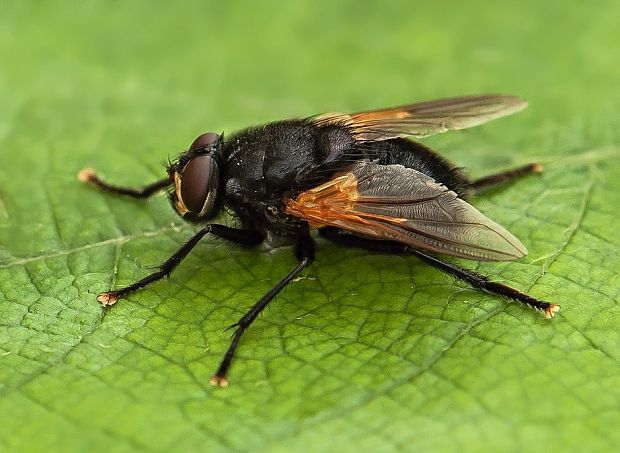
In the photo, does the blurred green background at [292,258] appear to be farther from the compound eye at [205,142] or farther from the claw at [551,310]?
the compound eye at [205,142]

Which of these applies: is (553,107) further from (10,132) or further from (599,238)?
(10,132)

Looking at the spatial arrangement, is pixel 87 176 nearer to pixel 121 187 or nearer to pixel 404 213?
pixel 121 187

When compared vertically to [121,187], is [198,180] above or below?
above

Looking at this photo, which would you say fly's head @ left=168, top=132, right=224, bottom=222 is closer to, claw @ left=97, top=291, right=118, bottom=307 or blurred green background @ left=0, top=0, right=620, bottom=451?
blurred green background @ left=0, top=0, right=620, bottom=451

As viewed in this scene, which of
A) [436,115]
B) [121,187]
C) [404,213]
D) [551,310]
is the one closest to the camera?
[551,310]

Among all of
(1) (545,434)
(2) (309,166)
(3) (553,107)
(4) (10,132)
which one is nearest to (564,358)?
(1) (545,434)

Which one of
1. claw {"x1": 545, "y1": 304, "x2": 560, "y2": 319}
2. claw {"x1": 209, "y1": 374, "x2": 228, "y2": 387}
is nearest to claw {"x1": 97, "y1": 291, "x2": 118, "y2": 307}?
claw {"x1": 209, "y1": 374, "x2": 228, "y2": 387}

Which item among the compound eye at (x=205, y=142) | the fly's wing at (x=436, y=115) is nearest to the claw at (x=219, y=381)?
the compound eye at (x=205, y=142)

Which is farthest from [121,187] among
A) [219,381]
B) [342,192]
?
[219,381]
